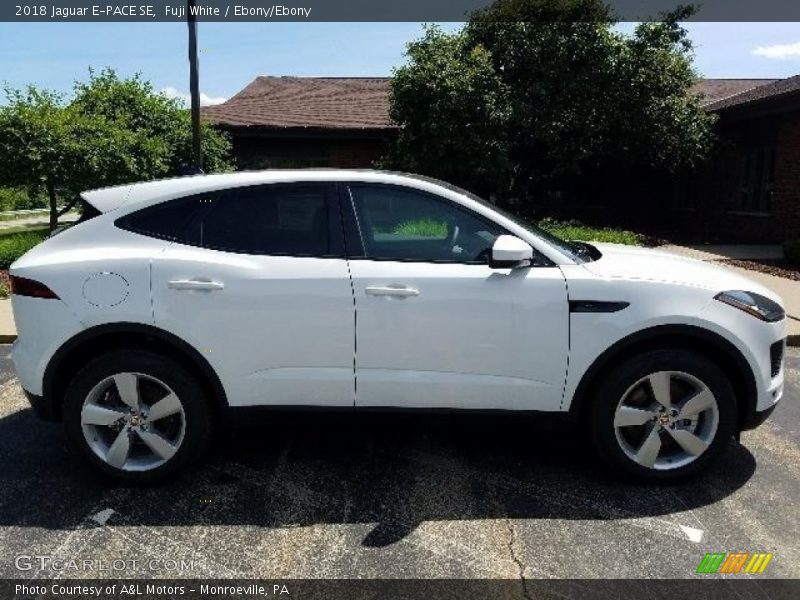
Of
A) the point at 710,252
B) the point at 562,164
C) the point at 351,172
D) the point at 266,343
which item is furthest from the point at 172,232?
the point at 562,164

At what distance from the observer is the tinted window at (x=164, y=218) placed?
354 centimetres

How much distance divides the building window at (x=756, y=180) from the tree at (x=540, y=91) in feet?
3.62

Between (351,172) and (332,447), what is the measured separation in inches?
67.6

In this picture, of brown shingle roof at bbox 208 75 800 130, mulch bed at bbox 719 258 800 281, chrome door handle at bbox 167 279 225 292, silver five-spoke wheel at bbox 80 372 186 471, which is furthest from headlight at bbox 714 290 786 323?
brown shingle roof at bbox 208 75 800 130

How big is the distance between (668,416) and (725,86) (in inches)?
1010

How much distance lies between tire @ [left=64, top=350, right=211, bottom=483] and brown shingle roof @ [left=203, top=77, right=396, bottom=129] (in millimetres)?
16242

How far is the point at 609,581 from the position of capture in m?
2.78

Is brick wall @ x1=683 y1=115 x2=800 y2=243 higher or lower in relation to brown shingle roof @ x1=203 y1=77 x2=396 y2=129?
lower

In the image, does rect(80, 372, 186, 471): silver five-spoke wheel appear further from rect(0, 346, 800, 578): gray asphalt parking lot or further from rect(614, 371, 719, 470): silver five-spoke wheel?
rect(614, 371, 719, 470): silver five-spoke wheel

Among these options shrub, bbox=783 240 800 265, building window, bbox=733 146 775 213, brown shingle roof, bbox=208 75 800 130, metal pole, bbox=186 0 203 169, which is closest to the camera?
shrub, bbox=783 240 800 265

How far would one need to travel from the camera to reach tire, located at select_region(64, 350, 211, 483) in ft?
11.3

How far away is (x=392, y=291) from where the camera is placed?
11.0ft

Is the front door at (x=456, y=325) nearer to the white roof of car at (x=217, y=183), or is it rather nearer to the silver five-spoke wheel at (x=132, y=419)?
the white roof of car at (x=217, y=183)

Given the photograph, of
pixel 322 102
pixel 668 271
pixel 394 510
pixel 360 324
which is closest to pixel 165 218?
pixel 360 324
